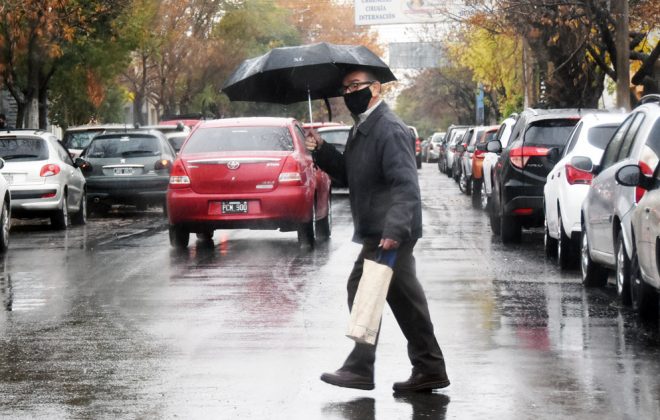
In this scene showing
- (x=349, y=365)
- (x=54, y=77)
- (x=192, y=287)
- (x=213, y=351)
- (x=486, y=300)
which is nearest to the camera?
(x=349, y=365)

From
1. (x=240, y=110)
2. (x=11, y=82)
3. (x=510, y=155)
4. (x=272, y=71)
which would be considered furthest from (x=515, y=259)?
(x=240, y=110)

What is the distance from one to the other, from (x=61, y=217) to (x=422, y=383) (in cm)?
1588

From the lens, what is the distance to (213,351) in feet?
31.1

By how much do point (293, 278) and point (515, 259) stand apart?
331cm

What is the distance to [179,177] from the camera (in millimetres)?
17625

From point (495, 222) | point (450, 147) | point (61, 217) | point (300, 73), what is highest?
point (300, 73)

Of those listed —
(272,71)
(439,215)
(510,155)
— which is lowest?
(439,215)

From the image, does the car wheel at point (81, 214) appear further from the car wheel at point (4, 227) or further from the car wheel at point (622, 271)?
the car wheel at point (622, 271)

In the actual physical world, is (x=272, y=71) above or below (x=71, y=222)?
above

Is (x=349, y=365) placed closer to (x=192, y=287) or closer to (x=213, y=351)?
(x=213, y=351)

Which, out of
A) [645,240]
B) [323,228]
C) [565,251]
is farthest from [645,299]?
[323,228]

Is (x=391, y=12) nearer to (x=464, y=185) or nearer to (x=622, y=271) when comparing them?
(x=464, y=185)

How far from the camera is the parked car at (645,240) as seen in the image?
10.1m

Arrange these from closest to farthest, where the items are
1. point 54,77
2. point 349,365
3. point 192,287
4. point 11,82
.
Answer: point 349,365 → point 192,287 → point 11,82 → point 54,77
